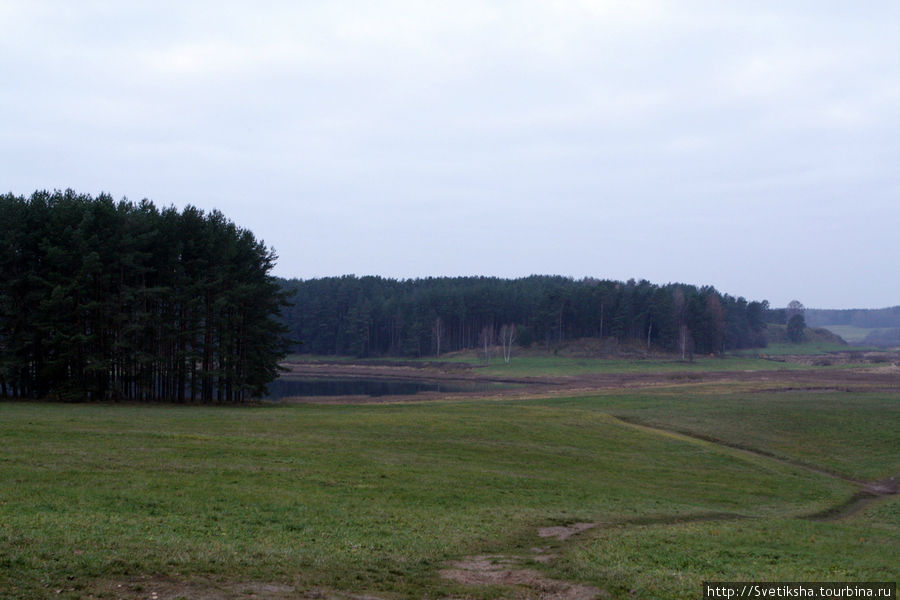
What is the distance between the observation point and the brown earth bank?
77812 mm

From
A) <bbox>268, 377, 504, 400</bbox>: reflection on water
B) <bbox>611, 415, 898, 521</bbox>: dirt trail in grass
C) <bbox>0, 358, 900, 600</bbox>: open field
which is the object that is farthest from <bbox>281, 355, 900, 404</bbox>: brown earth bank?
<bbox>0, 358, 900, 600</bbox>: open field

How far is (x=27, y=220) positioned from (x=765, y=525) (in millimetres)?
56368

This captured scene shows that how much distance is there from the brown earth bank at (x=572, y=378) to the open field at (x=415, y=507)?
116 feet

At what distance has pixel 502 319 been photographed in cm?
18862

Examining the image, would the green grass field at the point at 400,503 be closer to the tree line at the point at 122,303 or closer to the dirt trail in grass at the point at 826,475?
the dirt trail in grass at the point at 826,475

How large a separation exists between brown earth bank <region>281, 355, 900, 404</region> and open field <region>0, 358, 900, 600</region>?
3533cm

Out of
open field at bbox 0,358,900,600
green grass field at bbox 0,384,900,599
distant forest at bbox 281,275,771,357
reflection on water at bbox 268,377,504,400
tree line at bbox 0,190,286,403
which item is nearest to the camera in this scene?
open field at bbox 0,358,900,600

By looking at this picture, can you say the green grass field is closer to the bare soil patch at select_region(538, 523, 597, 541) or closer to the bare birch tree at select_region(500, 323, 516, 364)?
the bare soil patch at select_region(538, 523, 597, 541)

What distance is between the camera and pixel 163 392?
59.3 metres

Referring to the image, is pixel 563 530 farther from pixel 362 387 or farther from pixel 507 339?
pixel 507 339

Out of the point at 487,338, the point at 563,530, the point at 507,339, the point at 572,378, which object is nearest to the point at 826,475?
the point at 563,530

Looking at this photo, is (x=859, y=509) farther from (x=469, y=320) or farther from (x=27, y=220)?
(x=469, y=320)

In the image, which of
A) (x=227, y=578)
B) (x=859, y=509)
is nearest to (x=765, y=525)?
(x=859, y=509)

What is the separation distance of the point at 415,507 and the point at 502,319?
16912cm
